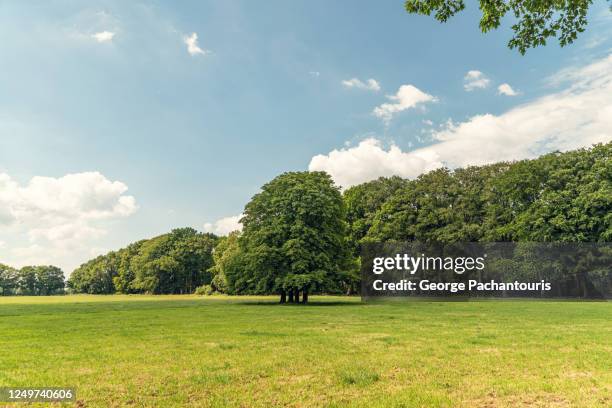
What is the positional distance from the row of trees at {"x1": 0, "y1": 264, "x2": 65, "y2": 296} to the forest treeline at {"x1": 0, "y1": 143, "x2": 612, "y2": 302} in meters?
123

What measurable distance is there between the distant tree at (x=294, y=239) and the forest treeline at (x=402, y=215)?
11 cm

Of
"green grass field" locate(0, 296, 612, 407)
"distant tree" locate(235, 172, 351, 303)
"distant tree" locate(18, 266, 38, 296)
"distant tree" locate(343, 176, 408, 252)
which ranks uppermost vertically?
"distant tree" locate(343, 176, 408, 252)

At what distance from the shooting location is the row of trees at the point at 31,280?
189 meters

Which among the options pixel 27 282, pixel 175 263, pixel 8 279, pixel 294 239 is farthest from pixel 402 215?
pixel 8 279

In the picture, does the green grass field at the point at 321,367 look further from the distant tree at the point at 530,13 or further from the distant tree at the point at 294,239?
the distant tree at the point at 294,239

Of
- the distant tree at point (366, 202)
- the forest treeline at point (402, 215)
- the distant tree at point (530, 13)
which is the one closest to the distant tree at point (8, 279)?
the forest treeline at point (402, 215)

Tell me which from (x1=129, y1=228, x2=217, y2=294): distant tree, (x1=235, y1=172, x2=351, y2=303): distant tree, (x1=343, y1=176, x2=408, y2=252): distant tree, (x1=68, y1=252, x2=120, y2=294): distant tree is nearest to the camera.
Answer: (x1=235, y1=172, x2=351, y2=303): distant tree

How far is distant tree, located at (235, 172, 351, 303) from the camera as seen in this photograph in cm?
4528

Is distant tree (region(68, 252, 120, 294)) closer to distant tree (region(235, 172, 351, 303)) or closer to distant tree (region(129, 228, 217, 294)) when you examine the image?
distant tree (region(129, 228, 217, 294))

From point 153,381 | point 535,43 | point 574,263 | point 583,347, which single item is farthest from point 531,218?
point 153,381

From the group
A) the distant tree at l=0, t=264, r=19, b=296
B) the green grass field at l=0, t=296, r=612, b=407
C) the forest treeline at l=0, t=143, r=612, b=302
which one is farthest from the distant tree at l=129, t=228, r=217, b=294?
the green grass field at l=0, t=296, r=612, b=407

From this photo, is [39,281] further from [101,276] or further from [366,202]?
[366,202]

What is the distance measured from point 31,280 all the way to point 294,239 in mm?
189024

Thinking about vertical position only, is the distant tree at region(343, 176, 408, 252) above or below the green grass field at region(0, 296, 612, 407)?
above
